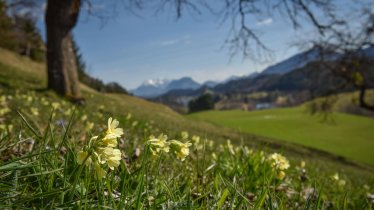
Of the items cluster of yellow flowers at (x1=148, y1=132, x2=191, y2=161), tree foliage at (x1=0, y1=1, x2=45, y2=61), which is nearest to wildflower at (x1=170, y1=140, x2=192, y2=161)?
cluster of yellow flowers at (x1=148, y1=132, x2=191, y2=161)

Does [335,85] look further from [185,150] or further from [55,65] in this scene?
[185,150]

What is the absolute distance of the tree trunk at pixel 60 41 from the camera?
41.8 feet

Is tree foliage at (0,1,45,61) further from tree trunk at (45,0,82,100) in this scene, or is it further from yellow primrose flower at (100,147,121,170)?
yellow primrose flower at (100,147,121,170)

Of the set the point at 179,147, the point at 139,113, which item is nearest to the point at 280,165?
the point at 179,147

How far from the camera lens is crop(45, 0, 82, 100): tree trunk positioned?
12.7 m

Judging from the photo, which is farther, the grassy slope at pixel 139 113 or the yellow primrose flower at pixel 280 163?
the grassy slope at pixel 139 113

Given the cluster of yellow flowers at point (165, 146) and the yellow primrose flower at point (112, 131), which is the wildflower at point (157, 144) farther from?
the yellow primrose flower at point (112, 131)

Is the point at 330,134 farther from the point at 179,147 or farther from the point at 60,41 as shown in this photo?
the point at 179,147

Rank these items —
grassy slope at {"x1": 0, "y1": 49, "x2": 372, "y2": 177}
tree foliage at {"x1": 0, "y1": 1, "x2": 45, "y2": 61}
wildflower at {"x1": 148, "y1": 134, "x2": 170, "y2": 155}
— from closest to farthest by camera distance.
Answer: wildflower at {"x1": 148, "y1": 134, "x2": 170, "y2": 155} < grassy slope at {"x1": 0, "y1": 49, "x2": 372, "y2": 177} < tree foliage at {"x1": 0, "y1": 1, "x2": 45, "y2": 61}

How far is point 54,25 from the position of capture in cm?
1282

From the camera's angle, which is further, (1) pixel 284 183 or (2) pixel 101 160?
(1) pixel 284 183

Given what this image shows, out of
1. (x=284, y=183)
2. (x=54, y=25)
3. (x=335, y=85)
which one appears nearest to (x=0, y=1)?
(x=54, y=25)

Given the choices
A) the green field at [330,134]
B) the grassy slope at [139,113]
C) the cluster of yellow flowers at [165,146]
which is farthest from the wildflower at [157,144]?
the green field at [330,134]

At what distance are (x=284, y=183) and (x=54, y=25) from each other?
11.0 m
